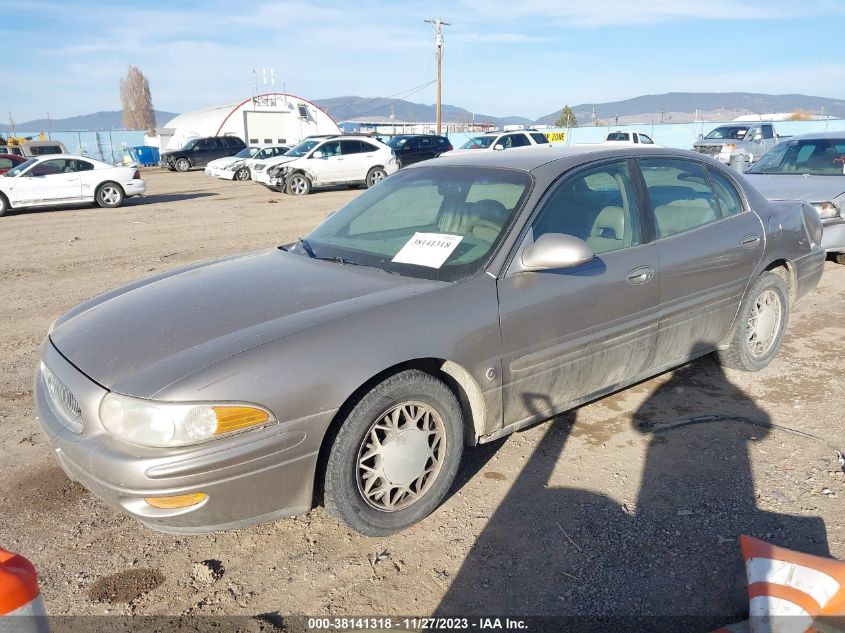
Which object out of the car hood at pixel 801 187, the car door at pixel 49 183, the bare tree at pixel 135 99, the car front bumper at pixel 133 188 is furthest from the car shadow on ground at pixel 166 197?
the bare tree at pixel 135 99

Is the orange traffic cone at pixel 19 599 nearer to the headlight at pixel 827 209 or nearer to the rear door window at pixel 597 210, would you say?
the rear door window at pixel 597 210

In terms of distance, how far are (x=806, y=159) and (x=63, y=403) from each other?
30.3 feet

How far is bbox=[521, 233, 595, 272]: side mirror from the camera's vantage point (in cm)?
305

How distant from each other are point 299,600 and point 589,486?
1525mm

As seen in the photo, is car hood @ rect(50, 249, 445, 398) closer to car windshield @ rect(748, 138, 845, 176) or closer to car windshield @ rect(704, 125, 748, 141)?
car windshield @ rect(748, 138, 845, 176)

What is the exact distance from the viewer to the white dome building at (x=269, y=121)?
4400 cm

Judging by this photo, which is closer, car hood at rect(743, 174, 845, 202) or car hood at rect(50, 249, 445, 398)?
car hood at rect(50, 249, 445, 398)

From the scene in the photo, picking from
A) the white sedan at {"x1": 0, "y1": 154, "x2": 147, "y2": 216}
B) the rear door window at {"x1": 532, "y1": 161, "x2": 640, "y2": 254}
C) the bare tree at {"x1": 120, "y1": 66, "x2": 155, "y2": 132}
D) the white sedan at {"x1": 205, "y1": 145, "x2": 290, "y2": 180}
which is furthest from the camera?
the bare tree at {"x1": 120, "y1": 66, "x2": 155, "y2": 132}

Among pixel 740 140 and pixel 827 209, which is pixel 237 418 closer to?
pixel 827 209

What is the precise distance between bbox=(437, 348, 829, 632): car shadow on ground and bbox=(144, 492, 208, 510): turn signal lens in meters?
1.00

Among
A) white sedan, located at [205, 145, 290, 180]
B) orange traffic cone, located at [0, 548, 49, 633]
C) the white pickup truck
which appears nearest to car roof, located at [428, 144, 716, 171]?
orange traffic cone, located at [0, 548, 49, 633]

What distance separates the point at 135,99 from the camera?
12375cm

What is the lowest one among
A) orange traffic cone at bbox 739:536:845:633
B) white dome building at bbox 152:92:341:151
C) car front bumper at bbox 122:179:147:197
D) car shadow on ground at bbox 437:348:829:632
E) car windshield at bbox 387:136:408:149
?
car shadow on ground at bbox 437:348:829:632

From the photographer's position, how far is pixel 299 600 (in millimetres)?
2539
